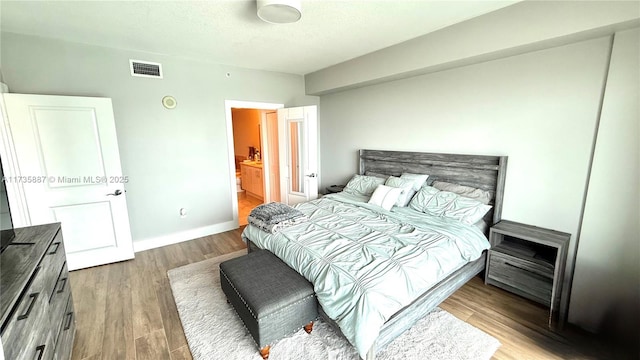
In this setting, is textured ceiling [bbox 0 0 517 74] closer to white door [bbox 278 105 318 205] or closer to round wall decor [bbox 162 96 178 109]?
round wall decor [bbox 162 96 178 109]

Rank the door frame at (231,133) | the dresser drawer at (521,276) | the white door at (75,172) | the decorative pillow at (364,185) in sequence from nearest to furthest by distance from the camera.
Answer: the dresser drawer at (521,276) < the white door at (75,172) < the decorative pillow at (364,185) < the door frame at (231,133)

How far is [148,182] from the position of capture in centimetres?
359

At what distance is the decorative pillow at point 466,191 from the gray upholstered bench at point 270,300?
2038 mm

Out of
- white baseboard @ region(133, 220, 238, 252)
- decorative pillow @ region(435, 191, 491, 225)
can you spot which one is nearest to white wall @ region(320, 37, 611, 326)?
decorative pillow @ region(435, 191, 491, 225)

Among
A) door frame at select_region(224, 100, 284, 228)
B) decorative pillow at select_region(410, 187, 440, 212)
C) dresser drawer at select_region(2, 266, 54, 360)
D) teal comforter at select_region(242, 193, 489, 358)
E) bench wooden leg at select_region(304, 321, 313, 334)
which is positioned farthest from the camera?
door frame at select_region(224, 100, 284, 228)

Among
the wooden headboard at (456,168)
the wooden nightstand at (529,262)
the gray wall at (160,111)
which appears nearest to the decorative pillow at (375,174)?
the wooden headboard at (456,168)

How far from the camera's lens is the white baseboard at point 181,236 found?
3.64 meters

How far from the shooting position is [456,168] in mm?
3092

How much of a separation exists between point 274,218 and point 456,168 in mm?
2151

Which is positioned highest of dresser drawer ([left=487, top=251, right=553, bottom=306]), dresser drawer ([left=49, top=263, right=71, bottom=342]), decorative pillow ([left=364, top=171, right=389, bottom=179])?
decorative pillow ([left=364, top=171, right=389, bottom=179])

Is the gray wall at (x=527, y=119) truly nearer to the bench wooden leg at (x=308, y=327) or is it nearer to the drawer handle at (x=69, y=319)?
the bench wooden leg at (x=308, y=327)

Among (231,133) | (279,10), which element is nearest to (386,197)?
(279,10)

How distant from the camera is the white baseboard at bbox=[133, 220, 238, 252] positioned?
12.0 feet

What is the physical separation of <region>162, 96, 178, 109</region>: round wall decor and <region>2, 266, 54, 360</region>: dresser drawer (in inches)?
101
